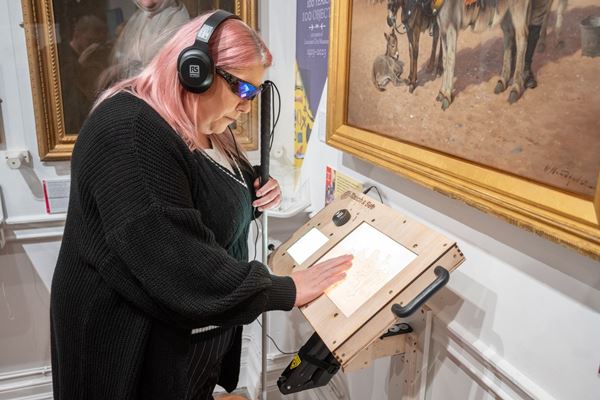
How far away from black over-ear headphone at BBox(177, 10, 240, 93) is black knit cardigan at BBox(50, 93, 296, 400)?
90 mm

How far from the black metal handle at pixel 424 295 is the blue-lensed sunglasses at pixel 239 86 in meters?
0.52

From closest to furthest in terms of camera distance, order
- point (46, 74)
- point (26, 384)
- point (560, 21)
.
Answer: point (560, 21)
point (46, 74)
point (26, 384)

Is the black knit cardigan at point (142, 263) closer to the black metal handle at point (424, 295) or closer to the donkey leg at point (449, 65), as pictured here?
the black metal handle at point (424, 295)

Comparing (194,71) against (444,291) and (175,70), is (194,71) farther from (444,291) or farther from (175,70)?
(444,291)

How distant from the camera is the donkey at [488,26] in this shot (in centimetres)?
78

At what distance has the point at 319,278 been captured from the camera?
1.04 m

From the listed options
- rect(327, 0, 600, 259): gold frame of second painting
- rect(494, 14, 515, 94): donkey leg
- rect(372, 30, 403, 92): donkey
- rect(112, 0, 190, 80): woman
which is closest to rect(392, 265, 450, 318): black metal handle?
rect(327, 0, 600, 259): gold frame of second painting

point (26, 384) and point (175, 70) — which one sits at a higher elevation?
point (175, 70)

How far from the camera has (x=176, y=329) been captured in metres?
1.01

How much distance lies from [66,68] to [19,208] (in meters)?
0.58

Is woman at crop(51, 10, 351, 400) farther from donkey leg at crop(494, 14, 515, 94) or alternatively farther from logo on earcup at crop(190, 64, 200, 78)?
donkey leg at crop(494, 14, 515, 94)
